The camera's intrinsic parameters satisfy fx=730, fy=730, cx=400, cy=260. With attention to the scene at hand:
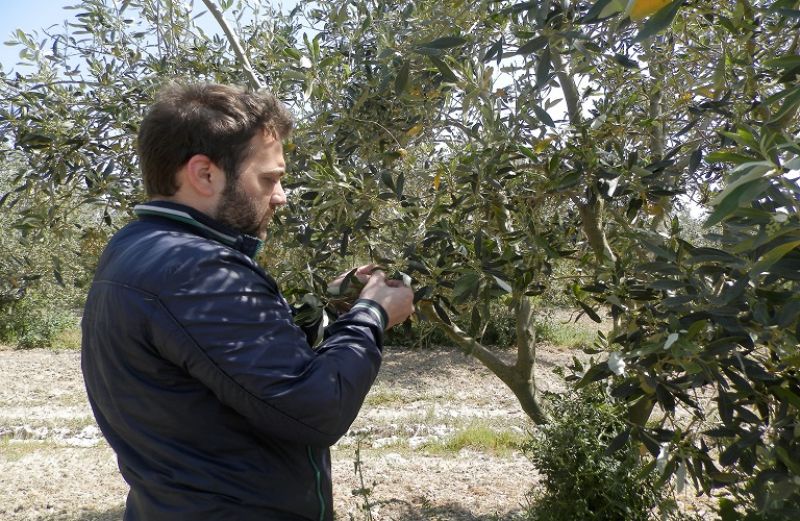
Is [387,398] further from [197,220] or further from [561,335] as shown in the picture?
[197,220]

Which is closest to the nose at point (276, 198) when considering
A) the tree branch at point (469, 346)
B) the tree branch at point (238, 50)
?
the tree branch at point (469, 346)

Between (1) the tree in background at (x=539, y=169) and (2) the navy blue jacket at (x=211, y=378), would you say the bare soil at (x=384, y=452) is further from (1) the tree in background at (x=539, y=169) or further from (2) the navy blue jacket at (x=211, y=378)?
(2) the navy blue jacket at (x=211, y=378)

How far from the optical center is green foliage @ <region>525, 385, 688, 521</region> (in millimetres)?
3367

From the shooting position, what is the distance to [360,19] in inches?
134

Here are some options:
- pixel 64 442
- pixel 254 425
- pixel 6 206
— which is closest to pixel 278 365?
pixel 254 425

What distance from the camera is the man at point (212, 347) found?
126cm

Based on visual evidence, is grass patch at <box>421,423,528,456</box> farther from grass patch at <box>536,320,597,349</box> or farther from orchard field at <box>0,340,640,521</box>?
grass patch at <box>536,320,597,349</box>

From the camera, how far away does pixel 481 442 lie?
604 centimetres

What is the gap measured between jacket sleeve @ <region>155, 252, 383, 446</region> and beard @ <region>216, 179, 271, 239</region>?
16 centimetres

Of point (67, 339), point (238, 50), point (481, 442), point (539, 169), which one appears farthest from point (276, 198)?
point (67, 339)

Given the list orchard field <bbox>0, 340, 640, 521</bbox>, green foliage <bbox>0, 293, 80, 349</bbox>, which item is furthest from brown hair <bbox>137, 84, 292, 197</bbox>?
green foliage <bbox>0, 293, 80, 349</bbox>

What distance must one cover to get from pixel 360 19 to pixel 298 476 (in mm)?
2532

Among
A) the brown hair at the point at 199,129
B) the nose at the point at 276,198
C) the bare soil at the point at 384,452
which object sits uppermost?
the brown hair at the point at 199,129

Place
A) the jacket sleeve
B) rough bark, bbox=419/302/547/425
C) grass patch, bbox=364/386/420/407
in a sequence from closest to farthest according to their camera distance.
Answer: the jacket sleeve
rough bark, bbox=419/302/547/425
grass patch, bbox=364/386/420/407
